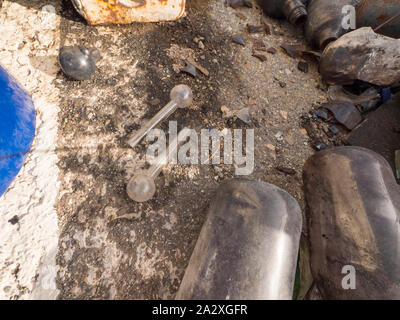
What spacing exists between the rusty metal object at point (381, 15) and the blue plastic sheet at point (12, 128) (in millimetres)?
2901

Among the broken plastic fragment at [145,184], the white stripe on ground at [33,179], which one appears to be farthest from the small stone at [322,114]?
the white stripe on ground at [33,179]

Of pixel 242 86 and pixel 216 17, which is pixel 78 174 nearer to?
pixel 242 86

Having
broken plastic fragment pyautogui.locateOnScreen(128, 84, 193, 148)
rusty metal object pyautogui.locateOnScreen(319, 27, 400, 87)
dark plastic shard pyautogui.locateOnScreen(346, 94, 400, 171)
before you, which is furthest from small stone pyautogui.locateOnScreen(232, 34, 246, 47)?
dark plastic shard pyautogui.locateOnScreen(346, 94, 400, 171)

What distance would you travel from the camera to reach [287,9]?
236 cm

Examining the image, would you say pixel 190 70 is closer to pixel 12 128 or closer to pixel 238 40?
pixel 238 40

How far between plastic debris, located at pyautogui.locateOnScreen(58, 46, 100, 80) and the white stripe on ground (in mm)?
223

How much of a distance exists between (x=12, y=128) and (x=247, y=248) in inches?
61.6

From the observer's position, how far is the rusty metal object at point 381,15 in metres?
2.05

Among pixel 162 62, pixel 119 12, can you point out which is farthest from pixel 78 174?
pixel 119 12

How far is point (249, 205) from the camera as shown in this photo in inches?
44.3

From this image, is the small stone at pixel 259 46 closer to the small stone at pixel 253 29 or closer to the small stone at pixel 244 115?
the small stone at pixel 253 29

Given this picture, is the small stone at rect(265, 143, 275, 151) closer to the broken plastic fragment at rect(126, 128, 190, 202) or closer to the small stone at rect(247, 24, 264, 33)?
the broken plastic fragment at rect(126, 128, 190, 202)

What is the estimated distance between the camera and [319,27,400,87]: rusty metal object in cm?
185

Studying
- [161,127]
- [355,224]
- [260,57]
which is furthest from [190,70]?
[355,224]
